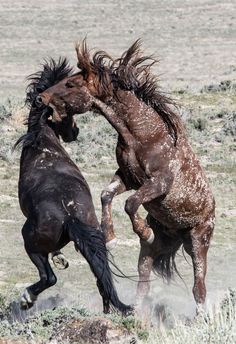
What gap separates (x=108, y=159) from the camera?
1767 centimetres

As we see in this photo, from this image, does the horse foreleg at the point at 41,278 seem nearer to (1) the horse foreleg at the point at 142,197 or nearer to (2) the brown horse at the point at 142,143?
(2) the brown horse at the point at 142,143

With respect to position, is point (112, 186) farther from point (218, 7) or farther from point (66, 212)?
point (218, 7)

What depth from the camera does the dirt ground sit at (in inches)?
416

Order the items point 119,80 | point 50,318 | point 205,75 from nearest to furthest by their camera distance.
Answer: point 50,318
point 119,80
point 205,75

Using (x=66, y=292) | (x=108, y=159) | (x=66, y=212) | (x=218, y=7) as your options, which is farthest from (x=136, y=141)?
(x=218, y=7)

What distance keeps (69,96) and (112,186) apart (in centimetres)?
86

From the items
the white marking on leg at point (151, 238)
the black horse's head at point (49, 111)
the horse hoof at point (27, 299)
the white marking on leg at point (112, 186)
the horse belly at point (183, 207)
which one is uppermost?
Answer: the black horse's head at point (49, 111)

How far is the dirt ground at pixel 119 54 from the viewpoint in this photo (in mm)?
10556

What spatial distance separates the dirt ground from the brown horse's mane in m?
1.82

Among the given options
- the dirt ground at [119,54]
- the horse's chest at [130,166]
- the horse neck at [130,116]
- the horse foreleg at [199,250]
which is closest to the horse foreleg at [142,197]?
the horse's chest at [130,166]

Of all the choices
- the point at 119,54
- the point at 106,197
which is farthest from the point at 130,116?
the point at 119,54

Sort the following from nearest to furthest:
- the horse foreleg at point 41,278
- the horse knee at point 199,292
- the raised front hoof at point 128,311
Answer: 1. the raised front hoof at point 128,311
2. the horse foreleg at point 41,278
3. the horse knee at point 199,292

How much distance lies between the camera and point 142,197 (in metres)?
7.52

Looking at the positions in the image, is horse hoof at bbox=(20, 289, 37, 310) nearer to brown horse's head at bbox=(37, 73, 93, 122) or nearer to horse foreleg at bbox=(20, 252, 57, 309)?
horse foreleg at bbox=(20, 252, 57, 309)
